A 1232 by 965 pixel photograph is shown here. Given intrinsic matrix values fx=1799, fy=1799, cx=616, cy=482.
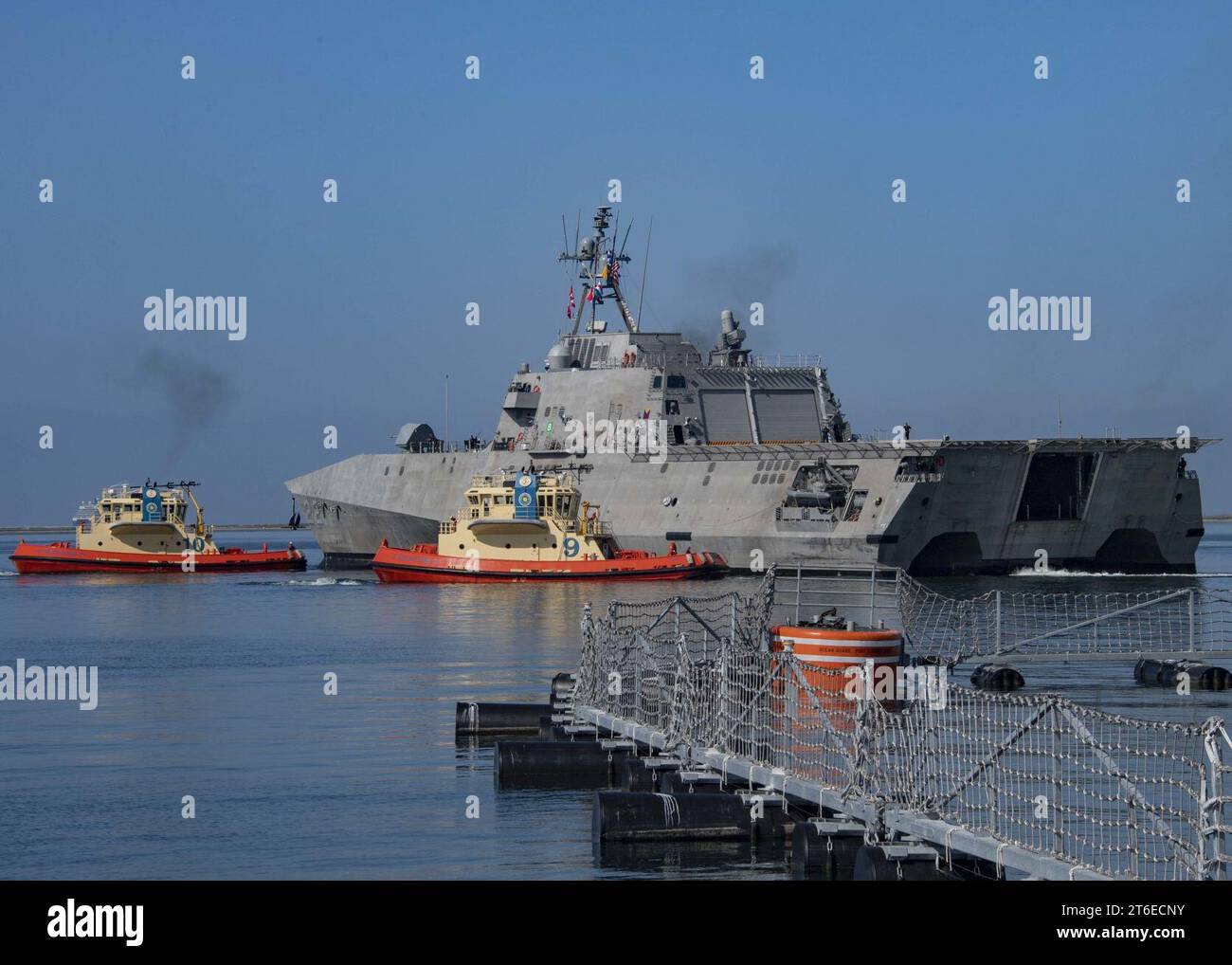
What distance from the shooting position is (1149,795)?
19703 mm

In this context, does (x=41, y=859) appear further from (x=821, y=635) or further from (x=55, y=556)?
(x=55, y=556)

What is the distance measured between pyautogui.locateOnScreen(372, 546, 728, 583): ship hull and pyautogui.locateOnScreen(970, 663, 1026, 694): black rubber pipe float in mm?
28239

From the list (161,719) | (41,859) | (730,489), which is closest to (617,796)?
(41,859)

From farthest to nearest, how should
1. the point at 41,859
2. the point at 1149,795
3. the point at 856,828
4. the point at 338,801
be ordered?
1. the point at 338,801
2. the point at 1149,795
3. the point at 41,859
4. the point at 856,828

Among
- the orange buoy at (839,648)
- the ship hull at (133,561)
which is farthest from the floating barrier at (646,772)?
the ship hull at (133,561)

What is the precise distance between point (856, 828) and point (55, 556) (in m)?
66.1

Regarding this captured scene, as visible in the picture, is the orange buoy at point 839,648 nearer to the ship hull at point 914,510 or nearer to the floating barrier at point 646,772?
the floating barrier at point 646,772

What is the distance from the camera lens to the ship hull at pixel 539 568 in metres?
60.9

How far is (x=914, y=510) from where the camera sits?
2312 inches

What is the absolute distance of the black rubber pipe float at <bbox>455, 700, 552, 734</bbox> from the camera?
2673 centimetres

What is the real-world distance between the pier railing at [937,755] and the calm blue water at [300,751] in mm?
1489

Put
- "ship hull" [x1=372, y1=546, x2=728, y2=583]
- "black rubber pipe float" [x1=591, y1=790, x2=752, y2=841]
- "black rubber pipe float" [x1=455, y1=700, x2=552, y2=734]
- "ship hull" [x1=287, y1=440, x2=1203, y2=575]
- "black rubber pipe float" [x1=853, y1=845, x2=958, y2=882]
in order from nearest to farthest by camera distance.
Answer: "black rubber pipe float" [x1=853, y1=845, x2=958, y2=882], "black rubber pipe float" [x1=591, y1=790, x2=752, y2=841], "black rubber pipe float" [x1=455, y1=700, x2=552, y2=734], "ship hull" [x1=287, y1=440, x2=1203, y2=575], "ship hull" [x1=372, y1=546, x2=728, y2=583]

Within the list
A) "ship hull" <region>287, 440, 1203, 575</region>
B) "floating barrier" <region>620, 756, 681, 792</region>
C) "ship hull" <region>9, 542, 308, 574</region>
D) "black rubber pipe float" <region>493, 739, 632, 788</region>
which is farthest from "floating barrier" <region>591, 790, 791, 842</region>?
"ship hull" <region>9, 542, 308, 574</region>

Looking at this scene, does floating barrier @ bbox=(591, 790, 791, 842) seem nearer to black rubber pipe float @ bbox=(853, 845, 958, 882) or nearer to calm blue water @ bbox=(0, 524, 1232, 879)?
calm blue water @ bbox=(0, 524, 1232, 879)
